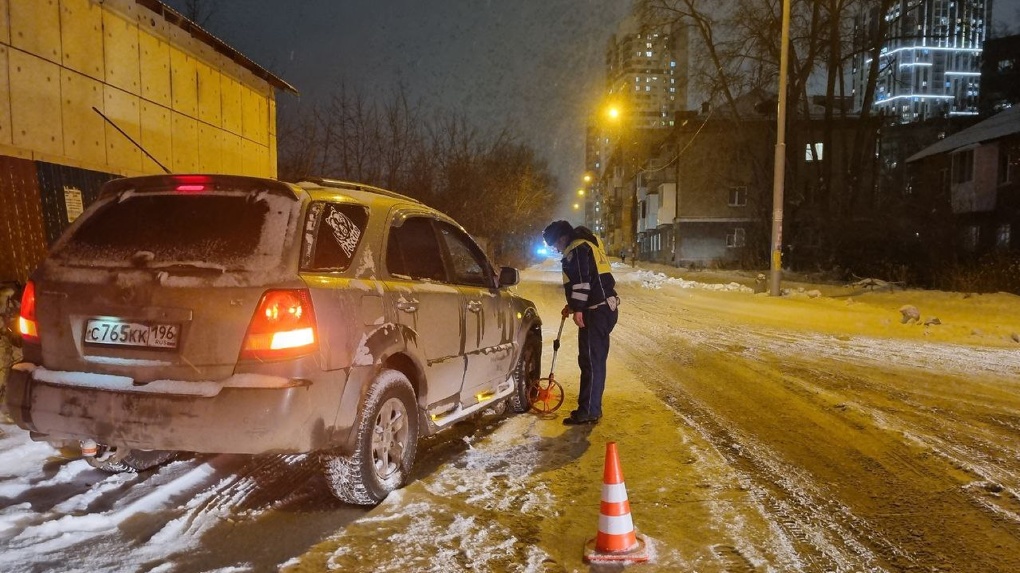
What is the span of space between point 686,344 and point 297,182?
8212 millimetres

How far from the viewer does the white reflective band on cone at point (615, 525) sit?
338 centimetres

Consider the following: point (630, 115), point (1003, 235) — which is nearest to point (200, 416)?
point (1003, 235)

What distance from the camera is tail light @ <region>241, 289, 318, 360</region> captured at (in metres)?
3.33

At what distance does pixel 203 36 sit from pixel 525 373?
23.5ft

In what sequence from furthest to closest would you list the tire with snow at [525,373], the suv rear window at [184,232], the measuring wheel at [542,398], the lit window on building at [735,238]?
the lit window on building at [735,238], the measuring wheel at [542,398], the tire with snow at [525,373], the suv rear window at [184,232]

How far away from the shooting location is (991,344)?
1096 cm

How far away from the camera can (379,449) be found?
4.01 metres

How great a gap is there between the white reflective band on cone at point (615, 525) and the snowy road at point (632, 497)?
206mm

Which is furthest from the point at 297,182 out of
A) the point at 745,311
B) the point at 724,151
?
the point at 724,151

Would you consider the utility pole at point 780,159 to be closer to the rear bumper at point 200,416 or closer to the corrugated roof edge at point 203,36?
the corrugated roof edge at point 203,36

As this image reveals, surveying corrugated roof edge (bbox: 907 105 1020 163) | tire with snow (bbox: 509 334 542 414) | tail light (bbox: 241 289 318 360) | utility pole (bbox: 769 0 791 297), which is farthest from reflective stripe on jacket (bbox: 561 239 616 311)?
corrugated roof edge (bbox: 907 105 1020 163)

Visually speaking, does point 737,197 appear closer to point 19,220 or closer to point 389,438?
point 19,220

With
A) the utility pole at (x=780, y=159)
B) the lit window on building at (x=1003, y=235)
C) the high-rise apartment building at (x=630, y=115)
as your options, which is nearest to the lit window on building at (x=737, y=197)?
the high-rise apartment building at (x=630, y=115)

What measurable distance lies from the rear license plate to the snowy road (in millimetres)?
973
